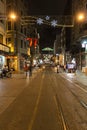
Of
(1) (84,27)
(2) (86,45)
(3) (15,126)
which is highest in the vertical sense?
(1) (84,27)

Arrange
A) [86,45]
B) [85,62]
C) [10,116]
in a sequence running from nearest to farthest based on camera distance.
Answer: [10,116] → [86,45] → [85,62]

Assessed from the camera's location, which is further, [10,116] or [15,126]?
[10,116]

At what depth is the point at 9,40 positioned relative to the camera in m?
55.1

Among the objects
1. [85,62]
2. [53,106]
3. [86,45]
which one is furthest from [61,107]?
[85,62]

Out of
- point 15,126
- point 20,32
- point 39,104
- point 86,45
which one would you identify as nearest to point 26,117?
point 15,126

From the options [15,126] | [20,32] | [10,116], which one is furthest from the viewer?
[20,32]

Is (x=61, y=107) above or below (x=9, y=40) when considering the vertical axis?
below

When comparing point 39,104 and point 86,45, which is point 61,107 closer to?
point 39,104

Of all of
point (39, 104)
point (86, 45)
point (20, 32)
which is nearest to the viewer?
point (39, 104)

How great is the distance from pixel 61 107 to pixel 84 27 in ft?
132

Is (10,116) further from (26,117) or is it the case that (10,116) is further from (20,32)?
(20,32)

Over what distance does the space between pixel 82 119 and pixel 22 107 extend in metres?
3.42

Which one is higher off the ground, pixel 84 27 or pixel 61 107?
pixel 84 27

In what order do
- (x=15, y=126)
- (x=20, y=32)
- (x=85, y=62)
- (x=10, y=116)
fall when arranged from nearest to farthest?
(x=15, y=126)
(x=10, y=116)
(x=85, y=62)
(x=20, y=32)
